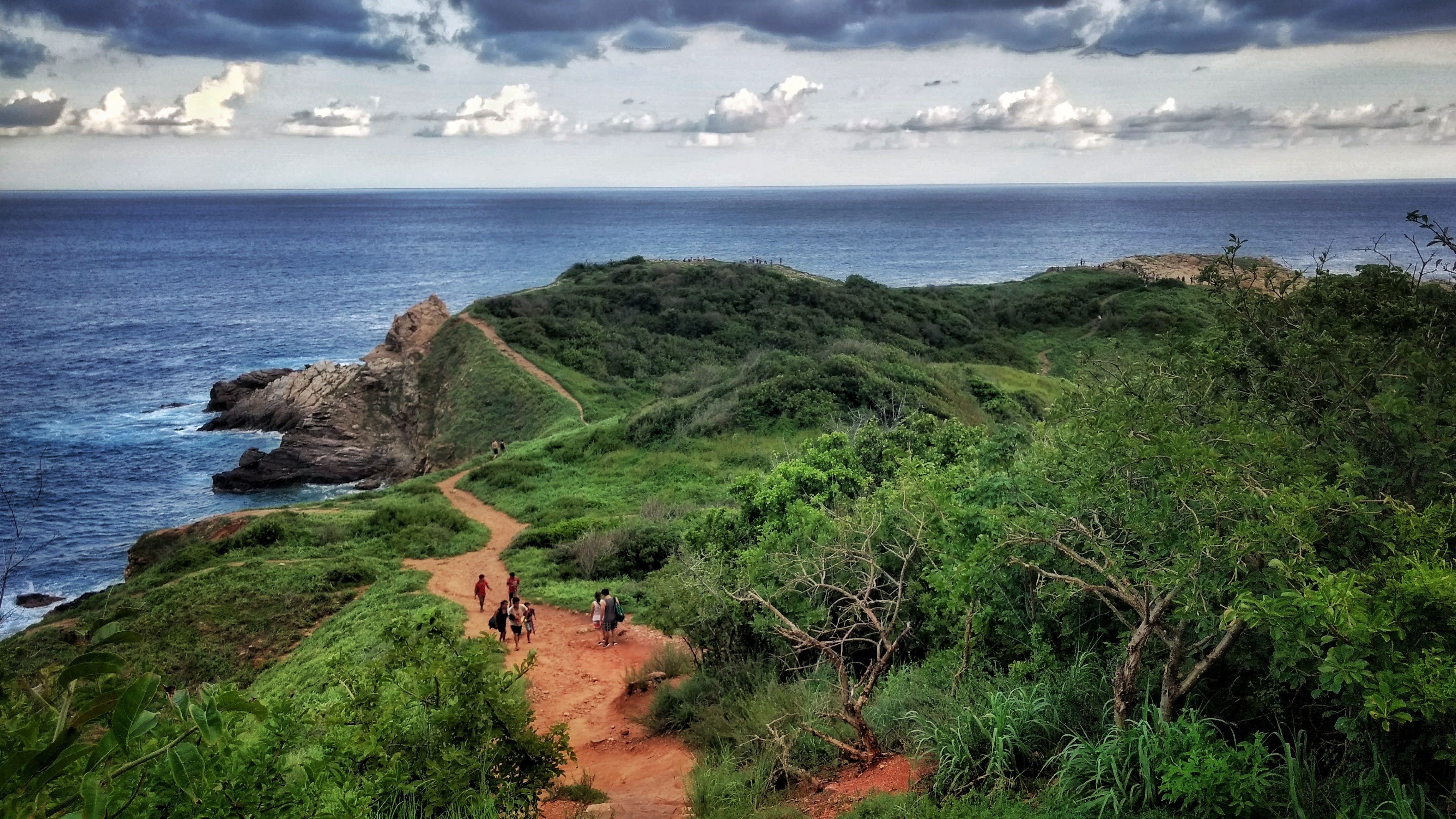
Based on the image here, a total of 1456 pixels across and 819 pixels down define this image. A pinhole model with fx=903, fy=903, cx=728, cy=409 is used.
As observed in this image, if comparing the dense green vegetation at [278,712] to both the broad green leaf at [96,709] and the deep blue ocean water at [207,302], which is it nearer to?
the broad green leaf at [96,709]

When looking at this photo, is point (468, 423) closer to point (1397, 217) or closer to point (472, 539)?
point (472, 539)

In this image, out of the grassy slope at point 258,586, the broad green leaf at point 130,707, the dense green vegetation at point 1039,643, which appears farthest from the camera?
the grassy slope at point 258,586

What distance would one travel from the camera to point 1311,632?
5543 millimetres

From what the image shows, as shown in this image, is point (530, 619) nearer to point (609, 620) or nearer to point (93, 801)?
point (609, 620)

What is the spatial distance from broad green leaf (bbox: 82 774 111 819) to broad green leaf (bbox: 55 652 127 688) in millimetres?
257

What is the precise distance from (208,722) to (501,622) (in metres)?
15.9

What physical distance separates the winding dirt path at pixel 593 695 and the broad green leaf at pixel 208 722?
7.20 meters

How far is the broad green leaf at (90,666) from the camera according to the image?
2.07 metres

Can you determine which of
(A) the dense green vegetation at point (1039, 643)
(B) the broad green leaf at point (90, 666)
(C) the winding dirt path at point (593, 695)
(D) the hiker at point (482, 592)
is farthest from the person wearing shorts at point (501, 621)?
(B) the broad green leaf at point (90, 666)

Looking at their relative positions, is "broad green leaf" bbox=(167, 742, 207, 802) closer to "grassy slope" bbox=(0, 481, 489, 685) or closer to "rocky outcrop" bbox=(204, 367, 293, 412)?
"grassy slope" bbox=(0, 481, 489, 685)

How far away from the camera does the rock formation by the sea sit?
143ft

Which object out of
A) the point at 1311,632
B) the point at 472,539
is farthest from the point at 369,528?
the point at 1311,632

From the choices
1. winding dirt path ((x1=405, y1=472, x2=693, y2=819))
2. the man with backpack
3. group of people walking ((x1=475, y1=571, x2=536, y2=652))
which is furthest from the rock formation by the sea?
the man with backpack

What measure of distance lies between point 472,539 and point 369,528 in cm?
372
